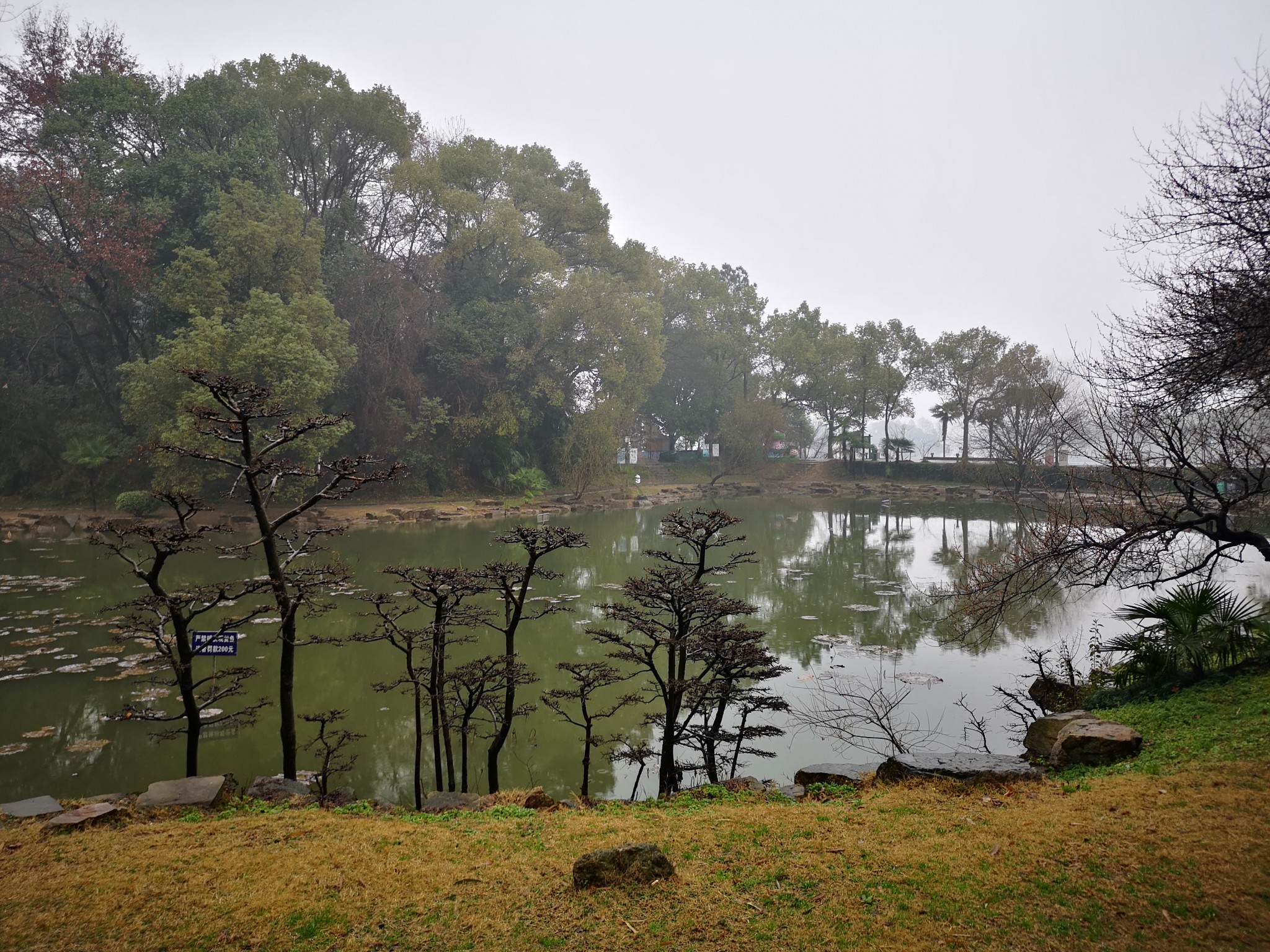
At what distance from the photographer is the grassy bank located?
10.6 feet

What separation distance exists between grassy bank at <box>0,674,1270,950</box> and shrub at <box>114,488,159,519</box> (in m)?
20.6

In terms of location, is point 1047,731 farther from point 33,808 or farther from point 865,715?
point 33,808

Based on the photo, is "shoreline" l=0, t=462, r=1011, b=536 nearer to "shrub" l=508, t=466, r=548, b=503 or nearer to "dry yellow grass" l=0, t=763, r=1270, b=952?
"shrub" l=508, t=466, r=548, b=503

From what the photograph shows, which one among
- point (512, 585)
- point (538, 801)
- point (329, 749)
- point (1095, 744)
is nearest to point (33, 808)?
point (329, 749)

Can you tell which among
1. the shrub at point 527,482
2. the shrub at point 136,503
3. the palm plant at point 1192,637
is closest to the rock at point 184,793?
the palm plant at point 1192,637

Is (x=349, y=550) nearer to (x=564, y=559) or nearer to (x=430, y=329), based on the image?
(x=564, y=559)

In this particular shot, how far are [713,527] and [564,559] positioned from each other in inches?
497

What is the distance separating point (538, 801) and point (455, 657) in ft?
16.1

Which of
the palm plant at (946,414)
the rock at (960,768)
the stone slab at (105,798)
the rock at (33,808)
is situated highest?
the palm plant at (946,414)

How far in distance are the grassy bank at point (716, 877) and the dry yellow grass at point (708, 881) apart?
0.01 m

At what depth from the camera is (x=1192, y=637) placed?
22.6 ft

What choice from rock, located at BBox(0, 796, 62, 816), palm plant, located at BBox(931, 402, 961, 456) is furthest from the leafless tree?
palm plant, located at BBox(931, 402, 961, 456)

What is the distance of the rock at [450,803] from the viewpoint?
555 centimetres

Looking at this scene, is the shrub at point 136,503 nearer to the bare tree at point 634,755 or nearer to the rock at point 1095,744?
the bare tree at point 634,755
